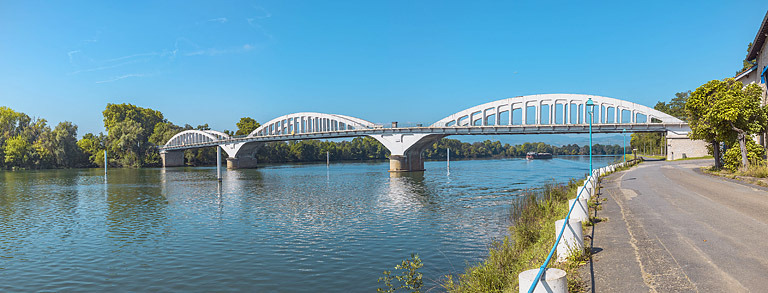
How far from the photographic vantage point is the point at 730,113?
28.5 m

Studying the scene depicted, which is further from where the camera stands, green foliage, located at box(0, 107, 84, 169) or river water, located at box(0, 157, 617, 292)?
green foliage, located at box(0, 107, 84, 169)

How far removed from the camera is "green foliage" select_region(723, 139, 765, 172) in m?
29.5

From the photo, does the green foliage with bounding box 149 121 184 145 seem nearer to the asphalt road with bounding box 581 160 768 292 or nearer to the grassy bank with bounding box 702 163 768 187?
the grassy bank with bounding box 702 163 768 187

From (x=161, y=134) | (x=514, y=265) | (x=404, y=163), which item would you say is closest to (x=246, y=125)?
(x=161, y=134)

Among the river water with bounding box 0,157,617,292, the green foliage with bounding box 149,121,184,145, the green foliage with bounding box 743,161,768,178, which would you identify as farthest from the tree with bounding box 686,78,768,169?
the green foliage with bounding box 149,121,184,145

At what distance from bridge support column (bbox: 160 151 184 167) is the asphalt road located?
Answer: 421 feet

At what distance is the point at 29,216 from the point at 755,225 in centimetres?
3122

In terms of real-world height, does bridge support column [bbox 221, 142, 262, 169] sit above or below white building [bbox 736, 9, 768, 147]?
below

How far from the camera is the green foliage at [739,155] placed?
1160 inches

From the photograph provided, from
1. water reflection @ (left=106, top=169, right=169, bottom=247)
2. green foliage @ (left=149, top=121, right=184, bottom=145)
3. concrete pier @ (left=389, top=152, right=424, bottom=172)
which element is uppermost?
green foliage @ (left=149, top=121, right=184, bottom=145)

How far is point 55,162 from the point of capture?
10888cm

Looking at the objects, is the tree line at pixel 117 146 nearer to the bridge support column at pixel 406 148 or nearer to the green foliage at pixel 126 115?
the green foliage at pixel 126 115

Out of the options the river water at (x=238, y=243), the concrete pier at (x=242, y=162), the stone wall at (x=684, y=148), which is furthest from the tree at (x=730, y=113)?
the concrete pier at (x=242, y=162)

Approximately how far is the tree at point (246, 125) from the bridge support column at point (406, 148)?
7811 cm
